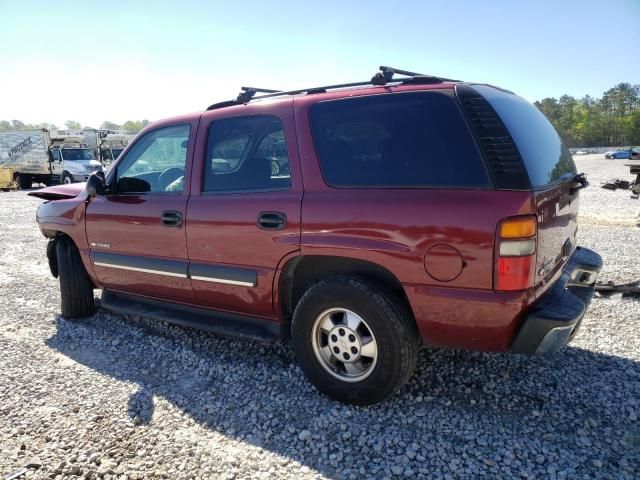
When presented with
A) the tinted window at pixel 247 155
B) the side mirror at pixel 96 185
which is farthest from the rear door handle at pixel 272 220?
the side mirror at pixel 96 185

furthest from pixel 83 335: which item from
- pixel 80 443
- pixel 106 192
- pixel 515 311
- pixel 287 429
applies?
pixel 515 311

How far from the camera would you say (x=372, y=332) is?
271 cm

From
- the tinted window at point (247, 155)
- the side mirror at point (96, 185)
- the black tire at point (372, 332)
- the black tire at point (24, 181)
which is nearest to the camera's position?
the black tire at point (372, 332)

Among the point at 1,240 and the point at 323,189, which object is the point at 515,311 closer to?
the point at 323,189

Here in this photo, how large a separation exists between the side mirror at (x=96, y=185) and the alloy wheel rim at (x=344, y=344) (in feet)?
7.65

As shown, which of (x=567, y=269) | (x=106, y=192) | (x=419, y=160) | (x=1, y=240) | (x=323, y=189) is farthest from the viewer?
(x=1, y=240)

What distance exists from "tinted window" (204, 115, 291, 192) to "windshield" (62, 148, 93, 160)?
23.9 metres

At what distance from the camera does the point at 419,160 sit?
259 centimetres

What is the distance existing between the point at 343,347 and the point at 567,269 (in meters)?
1.58

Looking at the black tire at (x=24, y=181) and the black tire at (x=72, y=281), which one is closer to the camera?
the black tire at (x=72, y=281)

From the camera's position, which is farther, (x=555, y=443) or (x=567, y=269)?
(x=567, y=269)

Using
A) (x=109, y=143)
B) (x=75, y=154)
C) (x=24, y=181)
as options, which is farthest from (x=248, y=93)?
(x=109, y=143)

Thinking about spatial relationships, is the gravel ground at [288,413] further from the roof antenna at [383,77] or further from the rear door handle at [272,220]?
the roof antenna at [383,77]

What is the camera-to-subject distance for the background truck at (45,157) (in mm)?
23484
